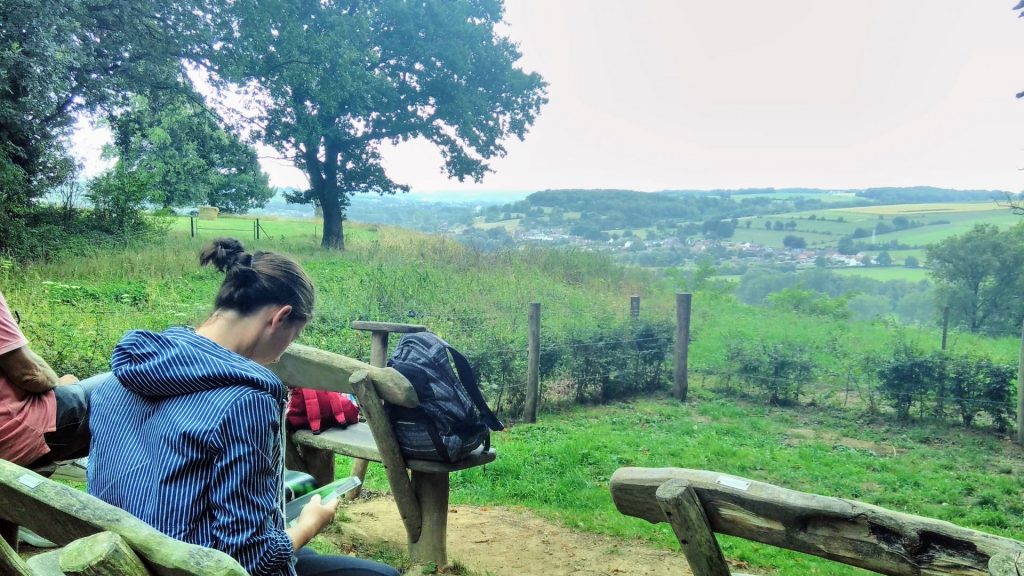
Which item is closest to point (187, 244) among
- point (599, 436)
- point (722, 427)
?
point (599, 436)

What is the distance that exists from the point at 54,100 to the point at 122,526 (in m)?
11.8

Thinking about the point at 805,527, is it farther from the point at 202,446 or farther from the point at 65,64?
the point at 65,64

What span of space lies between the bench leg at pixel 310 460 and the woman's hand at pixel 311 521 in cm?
231

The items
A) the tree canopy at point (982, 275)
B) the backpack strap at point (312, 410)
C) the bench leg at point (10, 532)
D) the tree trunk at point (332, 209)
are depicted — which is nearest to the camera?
the bench leg at point (10, 532)

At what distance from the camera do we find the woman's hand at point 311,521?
5.70ft

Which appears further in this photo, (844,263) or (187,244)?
(844,263)

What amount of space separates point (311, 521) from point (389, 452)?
155 cm

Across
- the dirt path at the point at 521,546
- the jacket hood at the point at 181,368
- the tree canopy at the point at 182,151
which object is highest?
the tree canopy at the point at 182,151

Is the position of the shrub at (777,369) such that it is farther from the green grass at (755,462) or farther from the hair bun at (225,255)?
the hair bun at (225,255)

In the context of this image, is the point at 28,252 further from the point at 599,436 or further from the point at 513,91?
the point at 513,91

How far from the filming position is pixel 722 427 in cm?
841

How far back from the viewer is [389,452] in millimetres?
3305

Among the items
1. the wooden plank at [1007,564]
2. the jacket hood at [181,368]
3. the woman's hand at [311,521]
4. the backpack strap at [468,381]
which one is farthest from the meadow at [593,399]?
the jacket hood at [181,368]

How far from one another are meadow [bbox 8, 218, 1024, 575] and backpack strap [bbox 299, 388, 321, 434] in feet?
6.38
